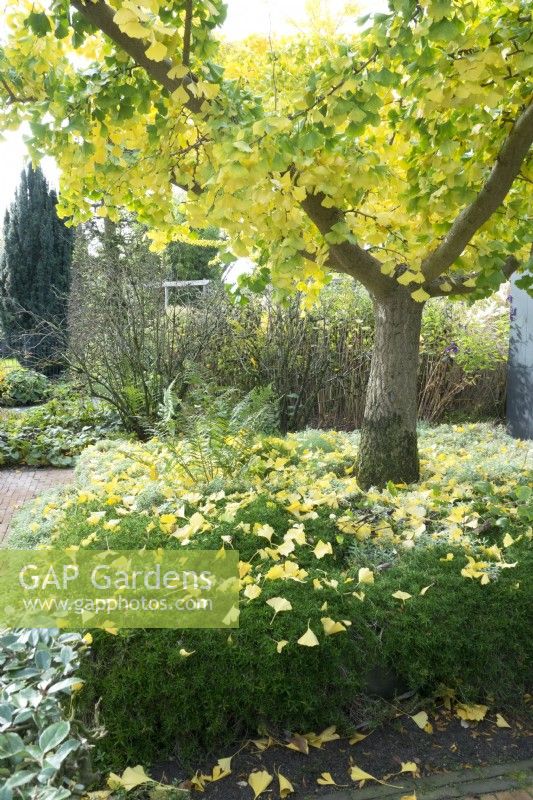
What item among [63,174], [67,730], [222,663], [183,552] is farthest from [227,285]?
[67,730]

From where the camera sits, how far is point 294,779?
2.08 metres

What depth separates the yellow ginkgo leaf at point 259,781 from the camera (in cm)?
201

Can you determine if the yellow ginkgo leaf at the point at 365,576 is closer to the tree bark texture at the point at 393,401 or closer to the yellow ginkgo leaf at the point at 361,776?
the yellow ginkgo leaf at the point at 361,776

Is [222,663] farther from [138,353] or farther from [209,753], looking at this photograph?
[138,353]

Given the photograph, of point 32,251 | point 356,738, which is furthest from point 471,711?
point 32,251

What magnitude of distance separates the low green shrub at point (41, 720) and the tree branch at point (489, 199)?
266 centimetres

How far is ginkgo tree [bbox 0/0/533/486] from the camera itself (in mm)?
2592

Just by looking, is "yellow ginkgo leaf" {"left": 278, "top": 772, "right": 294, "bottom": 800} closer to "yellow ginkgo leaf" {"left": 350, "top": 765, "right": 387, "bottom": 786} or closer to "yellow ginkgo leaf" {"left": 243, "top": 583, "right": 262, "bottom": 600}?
"yellow ginkgo leaf" {"left": 350, "top": 765, "right": 387, "bottom": 786}

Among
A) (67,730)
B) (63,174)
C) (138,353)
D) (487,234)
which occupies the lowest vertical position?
(67,730)

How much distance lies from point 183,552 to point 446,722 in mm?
1212

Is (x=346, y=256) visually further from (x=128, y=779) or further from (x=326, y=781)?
(x=128, y=779)

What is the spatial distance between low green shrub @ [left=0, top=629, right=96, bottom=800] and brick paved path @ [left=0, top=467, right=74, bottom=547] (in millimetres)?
2437

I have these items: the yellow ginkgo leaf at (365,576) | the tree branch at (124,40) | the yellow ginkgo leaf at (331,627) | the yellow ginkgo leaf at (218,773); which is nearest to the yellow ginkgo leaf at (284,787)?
the yellow ginkgo leaf at (218,773)

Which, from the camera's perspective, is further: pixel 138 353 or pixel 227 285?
pixel 138 353
